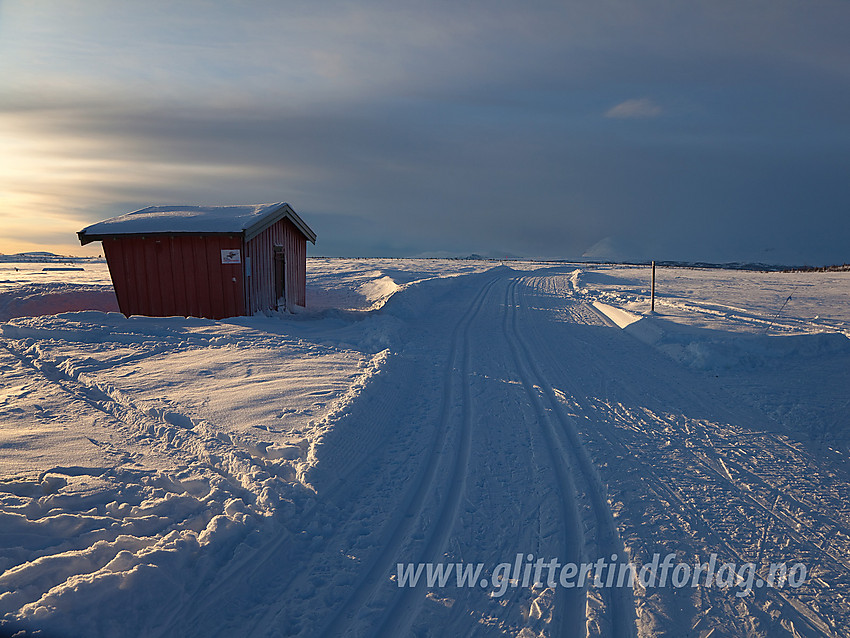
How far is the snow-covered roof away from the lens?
13705 millimetres

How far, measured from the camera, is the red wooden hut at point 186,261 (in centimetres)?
1385

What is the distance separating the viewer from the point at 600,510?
447 centimetres

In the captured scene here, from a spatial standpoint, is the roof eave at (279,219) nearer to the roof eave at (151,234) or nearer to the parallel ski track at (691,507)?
the roof eave at (151,234)

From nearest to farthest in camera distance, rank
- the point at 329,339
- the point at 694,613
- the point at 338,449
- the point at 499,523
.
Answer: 1. the point at 694,613
2. the point at 499,523
3. the point at 338,449
4. the point at 329,339

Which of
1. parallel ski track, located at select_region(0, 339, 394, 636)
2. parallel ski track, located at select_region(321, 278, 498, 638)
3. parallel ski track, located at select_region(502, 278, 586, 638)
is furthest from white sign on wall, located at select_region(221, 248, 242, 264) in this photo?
parallel ski track, located at select_region(321, 278, 498, 638)

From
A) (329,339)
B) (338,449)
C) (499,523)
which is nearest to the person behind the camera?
(499,523)

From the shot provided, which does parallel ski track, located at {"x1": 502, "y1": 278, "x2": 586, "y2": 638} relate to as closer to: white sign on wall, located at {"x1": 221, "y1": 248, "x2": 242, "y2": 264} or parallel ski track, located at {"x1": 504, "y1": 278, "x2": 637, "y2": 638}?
parallel ski track, located at {"x1": 504, "y1": 278, "x2": 637, "y2": 638}

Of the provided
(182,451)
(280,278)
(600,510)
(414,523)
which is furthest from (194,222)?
(600,510)

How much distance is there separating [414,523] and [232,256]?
37.7ft

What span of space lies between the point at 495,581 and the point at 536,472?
1765 mm

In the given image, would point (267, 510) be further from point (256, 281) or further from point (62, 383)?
point (256, 281)

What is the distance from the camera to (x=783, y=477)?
5.09 meters

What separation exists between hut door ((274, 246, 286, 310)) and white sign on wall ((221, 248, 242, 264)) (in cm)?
248

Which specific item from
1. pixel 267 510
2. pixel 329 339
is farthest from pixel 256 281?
pixel 267 510
